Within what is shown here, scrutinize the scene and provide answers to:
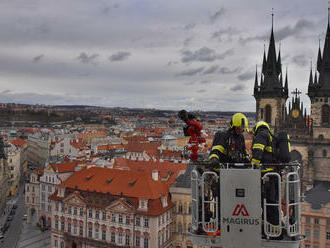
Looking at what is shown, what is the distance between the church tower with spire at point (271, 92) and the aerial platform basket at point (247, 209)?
193ft

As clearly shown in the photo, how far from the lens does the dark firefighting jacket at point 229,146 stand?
10125 mm

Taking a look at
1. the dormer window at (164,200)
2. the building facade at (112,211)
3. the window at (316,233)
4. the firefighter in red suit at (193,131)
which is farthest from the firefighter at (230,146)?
the window at (316,233)

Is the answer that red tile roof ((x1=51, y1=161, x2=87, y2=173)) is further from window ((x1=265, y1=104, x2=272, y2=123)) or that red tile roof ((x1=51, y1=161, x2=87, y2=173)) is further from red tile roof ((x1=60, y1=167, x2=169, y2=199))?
window ((x1=265, y1=104, x2=272, y2=123))

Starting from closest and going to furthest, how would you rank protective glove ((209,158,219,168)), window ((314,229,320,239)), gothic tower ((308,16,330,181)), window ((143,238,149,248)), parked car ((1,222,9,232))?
protective glove ((209,158,219,168))
window ((314,229,320,239))
window ((143,238,149,248))
parked car ((1,222,9,232))
gothic tower ((308,16,330,181))

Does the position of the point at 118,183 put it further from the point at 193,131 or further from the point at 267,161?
the point at 267,161

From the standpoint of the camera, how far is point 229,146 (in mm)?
10211

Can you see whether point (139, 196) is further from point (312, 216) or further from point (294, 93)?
point (294, 93)

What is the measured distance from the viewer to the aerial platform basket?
27.3 feet

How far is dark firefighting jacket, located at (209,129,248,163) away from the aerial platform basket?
2.36ft

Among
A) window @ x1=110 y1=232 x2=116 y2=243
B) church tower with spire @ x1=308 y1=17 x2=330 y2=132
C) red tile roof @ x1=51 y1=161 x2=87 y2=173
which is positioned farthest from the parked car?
church tower with spire @ x1=308 y1=17 x2=330 y2=132

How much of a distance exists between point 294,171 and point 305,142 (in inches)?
2118

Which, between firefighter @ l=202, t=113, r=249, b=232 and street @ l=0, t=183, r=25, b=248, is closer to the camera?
firefighter @ l=202, t=113, r=249, b=232

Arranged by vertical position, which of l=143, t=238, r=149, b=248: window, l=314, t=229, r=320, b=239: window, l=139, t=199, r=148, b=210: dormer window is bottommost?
l=143, t=238, r=149, b=248: window

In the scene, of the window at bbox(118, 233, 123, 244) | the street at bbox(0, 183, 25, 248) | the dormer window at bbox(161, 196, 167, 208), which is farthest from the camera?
the street at bbox(0, 183, 25, 248)
